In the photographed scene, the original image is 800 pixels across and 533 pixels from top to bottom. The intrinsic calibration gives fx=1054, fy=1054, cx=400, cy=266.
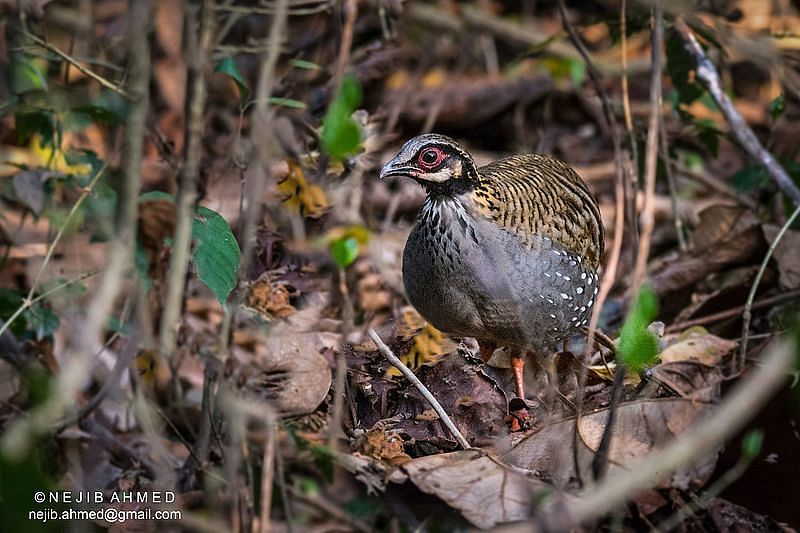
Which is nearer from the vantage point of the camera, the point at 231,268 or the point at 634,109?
the point at 231,268

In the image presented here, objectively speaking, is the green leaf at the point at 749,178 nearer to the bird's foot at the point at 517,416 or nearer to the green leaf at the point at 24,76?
the bird's foot at the point at 517,416

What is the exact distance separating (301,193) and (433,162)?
2.82ft

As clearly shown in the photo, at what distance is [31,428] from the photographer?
2441 millimetres

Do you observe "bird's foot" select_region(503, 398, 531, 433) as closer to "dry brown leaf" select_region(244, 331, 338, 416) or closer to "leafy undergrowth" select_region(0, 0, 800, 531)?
"leafy undergrowth" select_region(0, 0, 800, 531)

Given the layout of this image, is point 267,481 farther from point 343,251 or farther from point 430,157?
point 430,157

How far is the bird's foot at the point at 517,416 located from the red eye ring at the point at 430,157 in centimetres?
100

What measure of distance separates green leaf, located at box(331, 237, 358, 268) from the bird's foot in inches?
45.3

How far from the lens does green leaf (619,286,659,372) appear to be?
2.77 m

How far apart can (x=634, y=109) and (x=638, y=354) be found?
231 inches

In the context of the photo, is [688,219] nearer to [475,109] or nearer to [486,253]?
[475,109]

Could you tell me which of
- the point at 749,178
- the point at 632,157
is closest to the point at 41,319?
the point at 632,157

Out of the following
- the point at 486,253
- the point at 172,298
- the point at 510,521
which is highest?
the point at 172,298

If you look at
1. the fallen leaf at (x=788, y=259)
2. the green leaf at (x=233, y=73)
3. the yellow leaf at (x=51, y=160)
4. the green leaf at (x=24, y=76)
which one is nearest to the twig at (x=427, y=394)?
the green leaf at (x=233, y=73)

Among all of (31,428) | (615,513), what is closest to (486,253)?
(615,513)
